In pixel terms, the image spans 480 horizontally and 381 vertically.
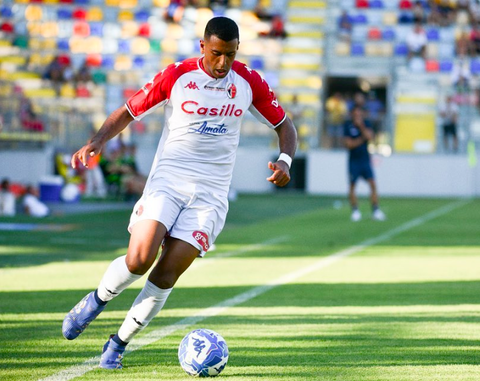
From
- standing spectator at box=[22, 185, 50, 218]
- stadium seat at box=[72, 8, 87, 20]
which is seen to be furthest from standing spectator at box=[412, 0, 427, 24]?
standing spectator at box=[22, 185, 50, 218]

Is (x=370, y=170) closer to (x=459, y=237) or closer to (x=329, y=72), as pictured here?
(x=459, y=237)

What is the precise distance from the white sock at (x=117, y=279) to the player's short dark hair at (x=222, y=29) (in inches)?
57.6

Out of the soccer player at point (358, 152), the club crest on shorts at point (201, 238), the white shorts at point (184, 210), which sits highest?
the white shorts at point (184, 210)

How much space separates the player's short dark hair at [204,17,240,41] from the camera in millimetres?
5504

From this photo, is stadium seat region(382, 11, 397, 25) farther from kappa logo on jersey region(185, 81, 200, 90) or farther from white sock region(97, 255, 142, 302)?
white sock region(97, 255, 142, 302)

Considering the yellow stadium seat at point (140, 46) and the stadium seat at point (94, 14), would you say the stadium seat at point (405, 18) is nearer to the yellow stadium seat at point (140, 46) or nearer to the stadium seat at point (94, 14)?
the yellow stadium seat at point (140, 46)

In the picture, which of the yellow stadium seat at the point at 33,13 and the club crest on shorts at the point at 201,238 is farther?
the yellow stadium seat at the point at 33,13

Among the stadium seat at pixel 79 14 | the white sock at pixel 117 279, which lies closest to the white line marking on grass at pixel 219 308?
the white sock at pixel 117 279

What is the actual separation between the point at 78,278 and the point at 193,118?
491 centimetres

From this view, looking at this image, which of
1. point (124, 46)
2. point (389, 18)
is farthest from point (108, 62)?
point (389, 18)

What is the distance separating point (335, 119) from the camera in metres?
32.9

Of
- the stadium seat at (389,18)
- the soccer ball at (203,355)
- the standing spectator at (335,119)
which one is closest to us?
the soccer ball at (203,355)

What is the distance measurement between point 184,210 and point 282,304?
9.67 ft

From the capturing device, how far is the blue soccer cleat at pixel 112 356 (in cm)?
546
